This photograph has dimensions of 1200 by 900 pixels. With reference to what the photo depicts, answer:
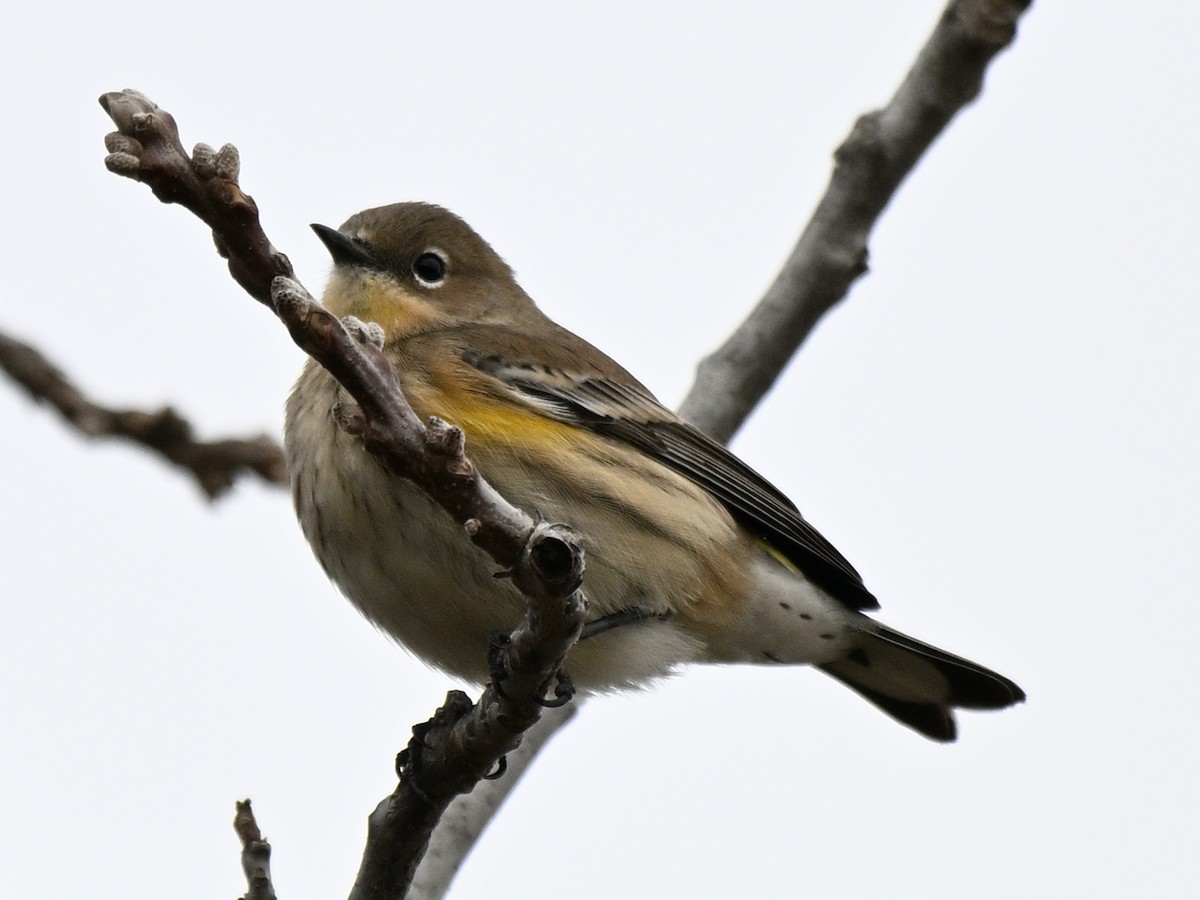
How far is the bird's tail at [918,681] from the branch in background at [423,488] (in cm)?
292

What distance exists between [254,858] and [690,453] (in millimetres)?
3416

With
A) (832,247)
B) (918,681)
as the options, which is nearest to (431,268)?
(832,247)

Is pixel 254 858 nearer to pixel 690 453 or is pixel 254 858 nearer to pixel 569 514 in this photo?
pixel 569 514

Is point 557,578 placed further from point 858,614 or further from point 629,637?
point 858,614

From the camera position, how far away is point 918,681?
7941 millimetres

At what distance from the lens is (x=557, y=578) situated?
13.4 ft

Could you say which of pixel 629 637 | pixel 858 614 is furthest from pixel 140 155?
pixel 858 614

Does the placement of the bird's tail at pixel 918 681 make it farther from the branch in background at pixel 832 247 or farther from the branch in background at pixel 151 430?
the branch in background at pixel 151 430

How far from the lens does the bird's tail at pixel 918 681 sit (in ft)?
→ 25.3

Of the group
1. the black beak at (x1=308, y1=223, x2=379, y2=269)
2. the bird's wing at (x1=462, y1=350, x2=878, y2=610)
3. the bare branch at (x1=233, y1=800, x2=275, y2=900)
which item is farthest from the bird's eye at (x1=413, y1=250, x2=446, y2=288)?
the bare branch at (x1=233, y1=800, x2=275, y2=900)

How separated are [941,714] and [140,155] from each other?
6010mm

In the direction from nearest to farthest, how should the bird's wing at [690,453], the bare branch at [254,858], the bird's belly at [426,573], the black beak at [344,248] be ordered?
the bare branch at [254,858] → the bird's belly at [426,573] → the bird's wing at [690,453] → the black beak at [344,248]

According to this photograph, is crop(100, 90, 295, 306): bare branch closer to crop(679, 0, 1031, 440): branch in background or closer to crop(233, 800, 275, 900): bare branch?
crop(233, 800, 275, 900): bare branch

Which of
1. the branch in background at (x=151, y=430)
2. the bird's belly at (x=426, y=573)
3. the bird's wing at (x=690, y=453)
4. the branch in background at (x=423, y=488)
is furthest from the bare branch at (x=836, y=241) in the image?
the branch in background at (x=151, y=430)
